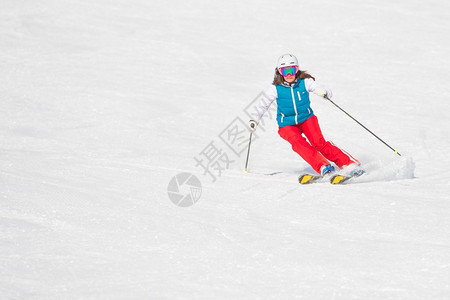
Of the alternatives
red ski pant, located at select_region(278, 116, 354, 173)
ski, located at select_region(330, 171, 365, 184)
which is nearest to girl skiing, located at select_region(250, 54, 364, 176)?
red ski pant, located at select_region(278, 116, 354, 173)

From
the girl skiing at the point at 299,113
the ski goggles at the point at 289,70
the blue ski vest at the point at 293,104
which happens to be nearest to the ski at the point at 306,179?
the girl skiing at the point at 299,113

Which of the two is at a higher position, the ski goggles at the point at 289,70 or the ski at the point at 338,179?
the ski goggles at the point at 289,70

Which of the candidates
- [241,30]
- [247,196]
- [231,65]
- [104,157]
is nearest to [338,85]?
[231,65]

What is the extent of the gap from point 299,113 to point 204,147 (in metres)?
2.19

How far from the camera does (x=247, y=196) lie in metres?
6.21

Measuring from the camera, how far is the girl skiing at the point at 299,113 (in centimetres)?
741

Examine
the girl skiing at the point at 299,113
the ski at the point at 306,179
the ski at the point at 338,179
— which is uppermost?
the girl skiing at the point at 299,113

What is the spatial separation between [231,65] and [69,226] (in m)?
8.91

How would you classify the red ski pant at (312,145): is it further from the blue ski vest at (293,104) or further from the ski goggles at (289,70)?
the ski goggles at (289,70)

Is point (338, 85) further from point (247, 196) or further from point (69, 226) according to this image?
point (69, 226)

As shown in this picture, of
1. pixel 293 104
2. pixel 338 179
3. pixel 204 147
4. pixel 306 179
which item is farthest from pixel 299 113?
pixel 204 147

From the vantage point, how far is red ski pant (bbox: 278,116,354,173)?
7508 mm

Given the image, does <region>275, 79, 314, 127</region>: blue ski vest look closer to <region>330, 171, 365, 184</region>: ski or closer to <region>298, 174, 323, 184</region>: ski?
<region>298, 174, 323, 184</region>: ski

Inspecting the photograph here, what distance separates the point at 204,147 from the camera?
30.8ft
